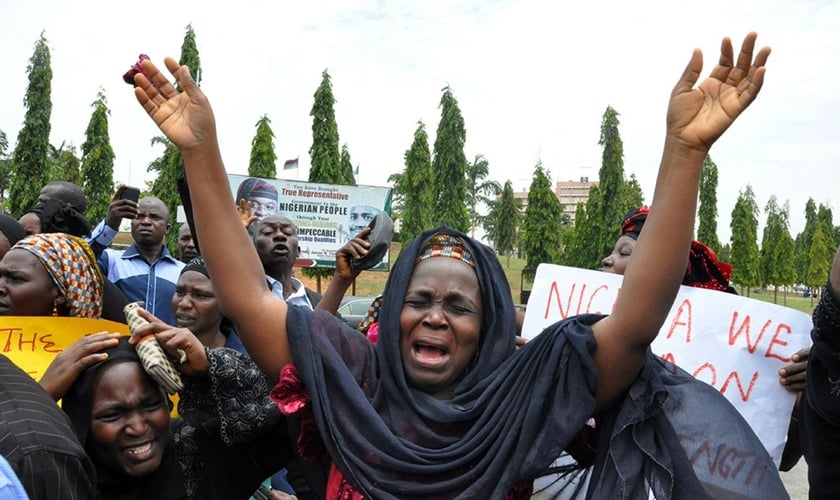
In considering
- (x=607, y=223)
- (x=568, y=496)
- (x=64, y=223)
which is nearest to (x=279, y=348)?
(x=568, y=496)

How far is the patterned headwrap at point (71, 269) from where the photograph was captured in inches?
105

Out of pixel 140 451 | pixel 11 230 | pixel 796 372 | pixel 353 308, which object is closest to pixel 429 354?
pixel 140 451

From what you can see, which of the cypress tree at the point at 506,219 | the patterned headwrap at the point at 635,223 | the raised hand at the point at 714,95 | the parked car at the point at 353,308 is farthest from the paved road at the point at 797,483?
the cypress tree at the point at 506,219

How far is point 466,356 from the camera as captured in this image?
1919 mm

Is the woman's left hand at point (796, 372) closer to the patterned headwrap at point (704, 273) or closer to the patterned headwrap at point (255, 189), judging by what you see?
the patterned headwrap at point (704, 273)

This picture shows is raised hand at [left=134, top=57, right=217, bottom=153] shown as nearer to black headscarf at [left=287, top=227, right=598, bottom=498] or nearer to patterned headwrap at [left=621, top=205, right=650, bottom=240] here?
black headscarf at [left=287, top=227, right=598, bottom=498]

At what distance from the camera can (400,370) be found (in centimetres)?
185

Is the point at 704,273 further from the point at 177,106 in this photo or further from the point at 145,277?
the point at 145,277

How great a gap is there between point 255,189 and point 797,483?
15.2 meters

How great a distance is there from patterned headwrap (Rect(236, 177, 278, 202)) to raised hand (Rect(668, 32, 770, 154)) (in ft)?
56.0

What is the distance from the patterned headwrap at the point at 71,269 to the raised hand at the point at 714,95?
93.9 inches

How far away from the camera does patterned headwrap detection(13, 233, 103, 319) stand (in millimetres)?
2676

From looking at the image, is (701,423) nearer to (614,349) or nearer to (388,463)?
(614,349)

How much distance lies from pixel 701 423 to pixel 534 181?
2473 centimetres
